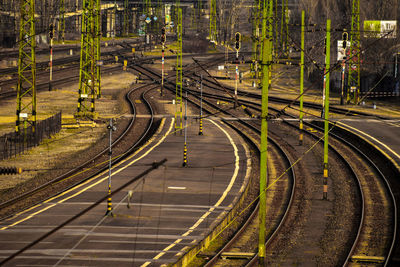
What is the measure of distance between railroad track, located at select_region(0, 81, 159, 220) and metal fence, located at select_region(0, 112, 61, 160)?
11.8 ft

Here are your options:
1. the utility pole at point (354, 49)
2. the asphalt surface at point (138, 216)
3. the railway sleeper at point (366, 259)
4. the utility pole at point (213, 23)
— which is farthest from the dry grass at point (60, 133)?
the utility pole at point (213, 23)

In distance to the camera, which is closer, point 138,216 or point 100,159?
point 138,216

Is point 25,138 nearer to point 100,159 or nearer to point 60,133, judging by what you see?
point 100,159

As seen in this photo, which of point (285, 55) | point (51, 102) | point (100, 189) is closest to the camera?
point (100, 189)

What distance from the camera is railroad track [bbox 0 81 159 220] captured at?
983 inches

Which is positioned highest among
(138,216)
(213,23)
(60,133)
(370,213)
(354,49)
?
(213,23)

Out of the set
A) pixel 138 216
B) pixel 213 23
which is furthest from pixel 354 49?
pixel 213 23

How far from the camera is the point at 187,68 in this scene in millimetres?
86750

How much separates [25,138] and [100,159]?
5.44 meters

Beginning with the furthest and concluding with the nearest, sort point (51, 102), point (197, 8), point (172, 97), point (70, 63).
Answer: point (197, 8), point (70, 63), point (172, 97), point (51, 102)

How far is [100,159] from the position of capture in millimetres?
33375

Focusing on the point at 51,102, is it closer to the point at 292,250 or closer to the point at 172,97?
the point at 172,97

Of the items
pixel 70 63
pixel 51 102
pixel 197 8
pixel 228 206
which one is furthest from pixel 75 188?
pixel 197 8

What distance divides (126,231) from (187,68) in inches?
2671
